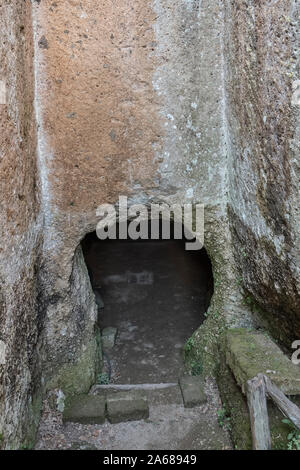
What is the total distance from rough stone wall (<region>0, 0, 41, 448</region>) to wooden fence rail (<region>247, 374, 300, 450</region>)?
181cm

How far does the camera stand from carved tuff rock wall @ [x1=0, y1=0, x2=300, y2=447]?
3584 mm

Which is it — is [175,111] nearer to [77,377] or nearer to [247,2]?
[247,2]

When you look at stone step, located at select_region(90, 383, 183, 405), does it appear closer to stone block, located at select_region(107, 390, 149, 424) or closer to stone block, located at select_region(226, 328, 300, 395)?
stone block, located at select_region(107, 390, 149, 424)

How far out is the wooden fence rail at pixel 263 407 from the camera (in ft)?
10.9

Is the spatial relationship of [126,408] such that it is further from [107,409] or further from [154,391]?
[154,391]

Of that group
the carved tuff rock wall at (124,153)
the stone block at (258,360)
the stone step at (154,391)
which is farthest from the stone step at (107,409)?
the stone block at (258,360)

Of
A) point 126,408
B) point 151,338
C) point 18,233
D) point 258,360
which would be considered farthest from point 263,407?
point 151,338

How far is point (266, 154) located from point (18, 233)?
2.09m

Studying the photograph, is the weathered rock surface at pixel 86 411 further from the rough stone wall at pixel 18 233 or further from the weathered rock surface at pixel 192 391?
the weathered rock surface at pixel 192 391

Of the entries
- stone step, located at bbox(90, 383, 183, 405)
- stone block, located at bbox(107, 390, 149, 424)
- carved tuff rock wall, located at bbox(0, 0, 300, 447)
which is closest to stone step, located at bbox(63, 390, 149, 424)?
stone block, located at bbox(107, 390, 149, 424)

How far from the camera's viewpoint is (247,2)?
366cm

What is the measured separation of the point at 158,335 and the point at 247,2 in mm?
4161

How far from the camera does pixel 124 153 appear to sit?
449 cm
